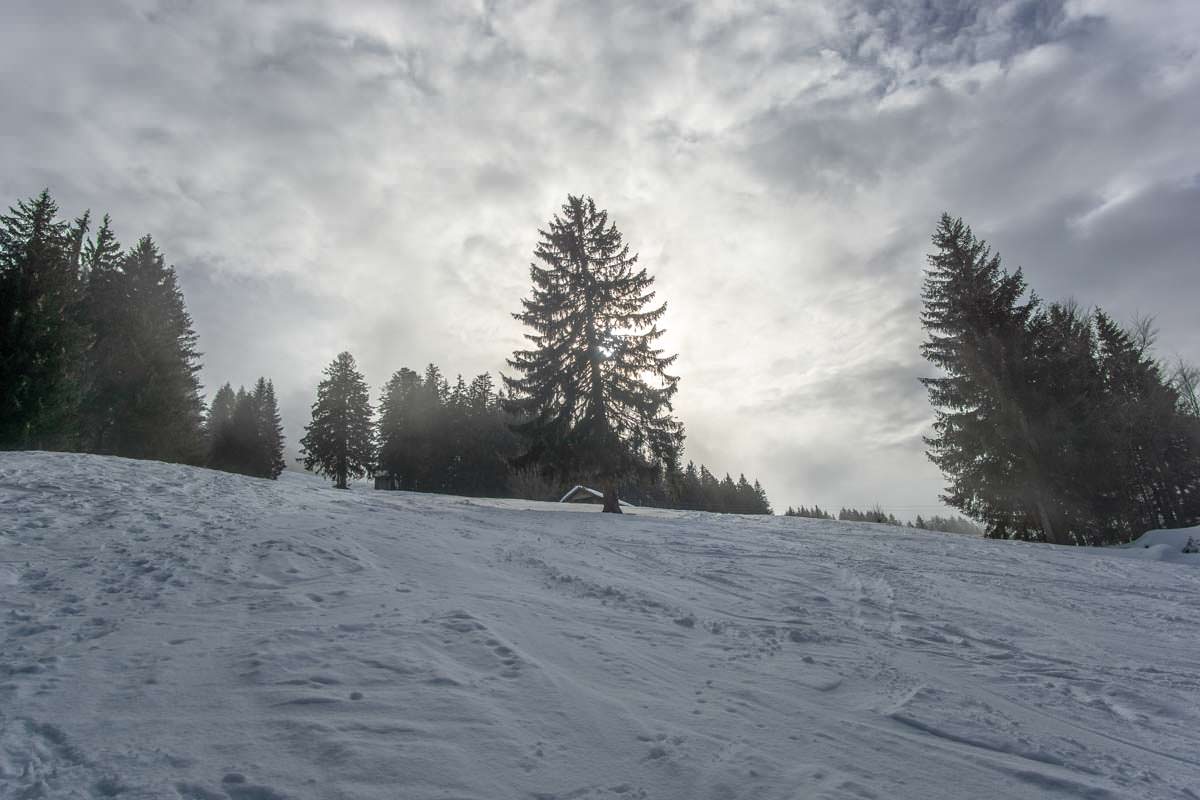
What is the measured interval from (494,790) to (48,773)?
2.41m

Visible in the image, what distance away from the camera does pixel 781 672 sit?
204 inches

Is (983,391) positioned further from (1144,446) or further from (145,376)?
(145,376)

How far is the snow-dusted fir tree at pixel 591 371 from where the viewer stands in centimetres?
2005

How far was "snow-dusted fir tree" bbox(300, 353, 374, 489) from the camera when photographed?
4372 centimetres

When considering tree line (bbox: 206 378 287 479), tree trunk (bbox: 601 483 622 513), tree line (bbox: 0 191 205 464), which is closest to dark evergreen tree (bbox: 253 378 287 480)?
tree line (bbox: 206 378 287 479)

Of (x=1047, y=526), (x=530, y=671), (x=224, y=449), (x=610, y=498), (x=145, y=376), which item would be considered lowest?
(x=530, y=671)

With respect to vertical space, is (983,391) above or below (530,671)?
above

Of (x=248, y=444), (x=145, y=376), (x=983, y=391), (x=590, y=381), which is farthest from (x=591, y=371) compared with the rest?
(x=248, y=444)

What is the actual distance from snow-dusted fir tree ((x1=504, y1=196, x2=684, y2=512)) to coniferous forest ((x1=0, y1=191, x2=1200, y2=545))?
0.06m

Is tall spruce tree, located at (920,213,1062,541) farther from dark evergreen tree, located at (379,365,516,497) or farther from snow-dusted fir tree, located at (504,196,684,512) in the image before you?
dark evergreen tree, located at (379,365,516,497)

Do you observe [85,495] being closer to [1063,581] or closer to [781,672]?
[781,672]

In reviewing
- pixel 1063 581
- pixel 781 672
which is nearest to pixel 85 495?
pixel 781 672

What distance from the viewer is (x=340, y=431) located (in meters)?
44.1

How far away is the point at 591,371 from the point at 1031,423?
1805 cm
